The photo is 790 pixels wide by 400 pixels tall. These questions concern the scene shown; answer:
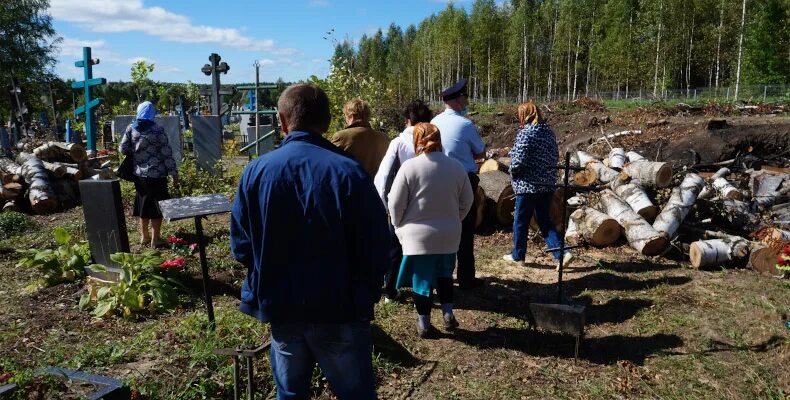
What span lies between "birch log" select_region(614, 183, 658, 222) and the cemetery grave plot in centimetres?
126

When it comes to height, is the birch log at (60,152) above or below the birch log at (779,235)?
above

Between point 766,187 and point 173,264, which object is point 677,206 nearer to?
point 766,187

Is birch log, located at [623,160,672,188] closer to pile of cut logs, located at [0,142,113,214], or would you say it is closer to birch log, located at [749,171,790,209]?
birch log, located at [749,171,790,209]

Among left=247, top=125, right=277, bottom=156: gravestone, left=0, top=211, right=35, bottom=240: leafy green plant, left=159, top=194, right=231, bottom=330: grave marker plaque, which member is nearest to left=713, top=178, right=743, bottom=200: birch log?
left=159, top=194, right=231, bottom=330: grave marker plaque

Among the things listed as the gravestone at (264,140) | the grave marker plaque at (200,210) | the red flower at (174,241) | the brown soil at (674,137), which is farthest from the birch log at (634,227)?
the gravestone at (264,140)

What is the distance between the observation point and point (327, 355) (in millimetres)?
2205

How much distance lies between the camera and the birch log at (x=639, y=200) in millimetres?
7017

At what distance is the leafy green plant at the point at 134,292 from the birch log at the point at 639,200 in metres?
5.31

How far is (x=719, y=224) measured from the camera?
723 centimetres

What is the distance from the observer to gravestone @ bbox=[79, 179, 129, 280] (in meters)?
5.07

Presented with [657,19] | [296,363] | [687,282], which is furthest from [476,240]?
[657,19]

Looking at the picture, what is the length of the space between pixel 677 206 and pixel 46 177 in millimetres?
9610

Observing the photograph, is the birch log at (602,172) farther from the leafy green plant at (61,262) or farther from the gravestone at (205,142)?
the leafy green plant at (61,262)

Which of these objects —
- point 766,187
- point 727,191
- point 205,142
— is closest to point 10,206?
point 205,142
